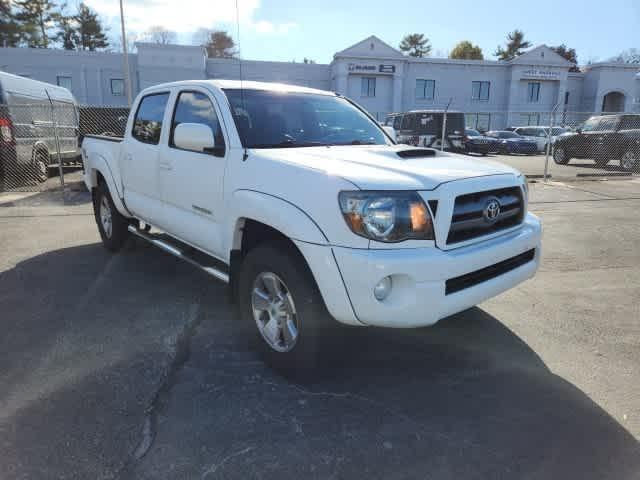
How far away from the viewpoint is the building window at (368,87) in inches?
1619

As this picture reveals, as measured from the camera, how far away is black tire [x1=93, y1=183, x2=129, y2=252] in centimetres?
572

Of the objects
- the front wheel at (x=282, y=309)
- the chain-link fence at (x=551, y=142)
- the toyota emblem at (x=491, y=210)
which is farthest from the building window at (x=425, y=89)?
the front wheel at (x=282, y=309)

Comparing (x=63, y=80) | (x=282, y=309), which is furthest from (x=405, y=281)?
(x=63, y=80)

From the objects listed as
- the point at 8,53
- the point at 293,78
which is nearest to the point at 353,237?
the point at 293,78

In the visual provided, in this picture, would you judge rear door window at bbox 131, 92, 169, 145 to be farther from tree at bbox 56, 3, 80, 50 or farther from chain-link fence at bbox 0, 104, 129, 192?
tree at bbox 56, 3, 80, 50

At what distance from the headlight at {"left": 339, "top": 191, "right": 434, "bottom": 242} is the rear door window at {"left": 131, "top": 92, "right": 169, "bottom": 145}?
2661 mm

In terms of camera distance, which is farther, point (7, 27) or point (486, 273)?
point (7, 27)

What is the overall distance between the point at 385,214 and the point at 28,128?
457 inches

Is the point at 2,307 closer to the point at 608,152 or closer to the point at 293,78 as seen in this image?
the point at 608,152

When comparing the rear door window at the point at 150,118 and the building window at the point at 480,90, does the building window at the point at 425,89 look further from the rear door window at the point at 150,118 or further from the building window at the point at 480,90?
the rear door window at the point at 150,118

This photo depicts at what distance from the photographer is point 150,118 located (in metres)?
4.74

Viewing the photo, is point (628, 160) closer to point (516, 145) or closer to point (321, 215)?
point (516, 145)

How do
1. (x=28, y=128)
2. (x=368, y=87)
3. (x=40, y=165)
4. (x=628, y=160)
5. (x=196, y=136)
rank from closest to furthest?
(x=196, y=136) < (x=28, y=128) < (x=40, y=165) < (x=628, y=160) < (x=368, y=87)

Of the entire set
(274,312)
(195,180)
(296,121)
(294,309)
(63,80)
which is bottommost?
(274,312)
